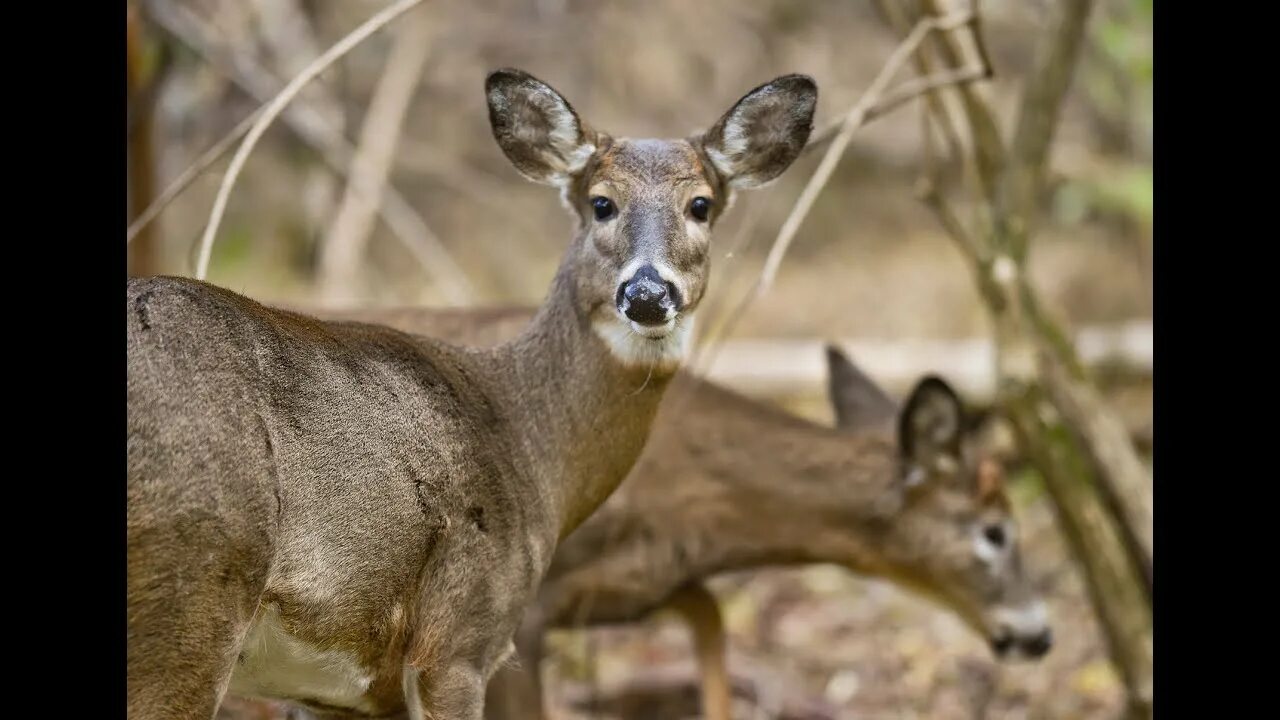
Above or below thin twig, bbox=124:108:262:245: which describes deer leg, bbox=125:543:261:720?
below

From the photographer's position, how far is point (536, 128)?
4859 millimetres

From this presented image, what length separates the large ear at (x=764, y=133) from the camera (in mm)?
4844

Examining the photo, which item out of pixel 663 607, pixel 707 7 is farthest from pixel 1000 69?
pixel 663 607

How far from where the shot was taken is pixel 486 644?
170 inches

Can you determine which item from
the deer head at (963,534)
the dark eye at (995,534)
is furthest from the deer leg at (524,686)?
the dark eye at (995,534)

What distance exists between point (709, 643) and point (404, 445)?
3.63 metres

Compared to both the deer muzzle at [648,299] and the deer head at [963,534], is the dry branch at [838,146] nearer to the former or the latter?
the deer muzzle at [648,299]

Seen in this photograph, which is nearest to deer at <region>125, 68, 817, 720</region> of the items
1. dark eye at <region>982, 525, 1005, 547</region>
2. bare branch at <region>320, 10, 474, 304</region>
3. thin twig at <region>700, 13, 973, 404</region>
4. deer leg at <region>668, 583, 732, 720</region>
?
thin twig at <region>700, 13, 973, 404</region>

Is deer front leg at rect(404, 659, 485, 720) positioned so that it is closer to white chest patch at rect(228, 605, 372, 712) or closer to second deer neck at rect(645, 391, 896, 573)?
white chest patch at rect(228, 605, 372, 712)

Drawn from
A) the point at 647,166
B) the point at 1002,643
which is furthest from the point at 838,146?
the point at 1002,643

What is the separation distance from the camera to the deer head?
7.45 m

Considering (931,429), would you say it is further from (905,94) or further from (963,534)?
(905,94)

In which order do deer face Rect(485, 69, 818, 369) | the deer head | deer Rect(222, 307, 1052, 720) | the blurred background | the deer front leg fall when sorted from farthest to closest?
the blurred background
the deer head
deer Rect(222, 307, 1052, 720)
deer face Rect(485, 69, 818, 369)
the deer front leg

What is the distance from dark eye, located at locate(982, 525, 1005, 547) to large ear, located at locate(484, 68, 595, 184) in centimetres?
338
